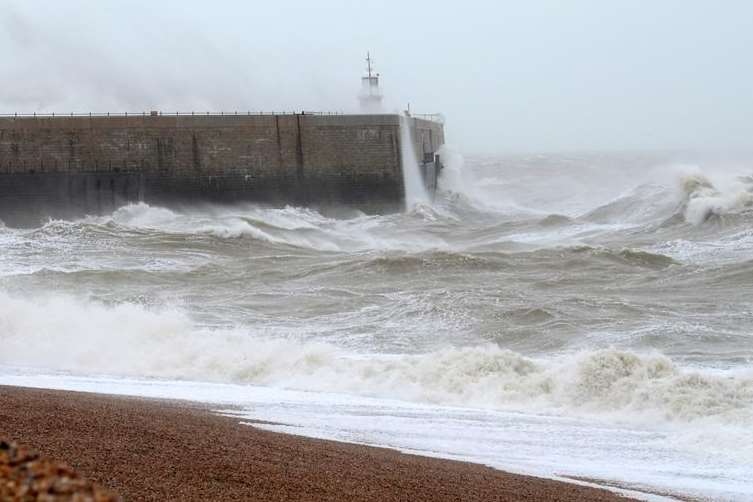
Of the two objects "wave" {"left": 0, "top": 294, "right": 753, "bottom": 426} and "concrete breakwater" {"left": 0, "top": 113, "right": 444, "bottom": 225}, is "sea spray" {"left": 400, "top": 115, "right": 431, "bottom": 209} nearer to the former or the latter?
"concrete breakwater" {"left": 0, "top": 113, "right": 444, "bottom": 225}

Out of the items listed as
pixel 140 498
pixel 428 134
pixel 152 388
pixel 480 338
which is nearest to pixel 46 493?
pixel 140 498

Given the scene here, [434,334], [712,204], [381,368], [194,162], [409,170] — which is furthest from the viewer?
[409,170]

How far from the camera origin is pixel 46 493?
1378 millimetres

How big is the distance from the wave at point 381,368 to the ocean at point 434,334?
0.08 feet

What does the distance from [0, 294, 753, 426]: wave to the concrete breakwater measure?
14.2 metres

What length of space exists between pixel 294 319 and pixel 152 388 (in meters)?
4.46

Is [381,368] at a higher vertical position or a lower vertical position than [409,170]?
lower

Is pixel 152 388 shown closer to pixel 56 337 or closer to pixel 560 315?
pixel 56 337

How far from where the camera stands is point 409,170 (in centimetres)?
3152

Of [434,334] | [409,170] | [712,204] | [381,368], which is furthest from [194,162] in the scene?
[381,368]

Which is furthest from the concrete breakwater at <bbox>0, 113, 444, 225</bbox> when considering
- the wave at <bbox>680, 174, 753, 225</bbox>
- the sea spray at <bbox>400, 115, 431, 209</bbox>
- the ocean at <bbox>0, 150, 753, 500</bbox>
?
the wave at <bbox>680, 174, 753, 225</bbox>

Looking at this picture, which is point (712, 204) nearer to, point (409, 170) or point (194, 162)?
point (409, 170)

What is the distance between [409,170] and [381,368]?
22.2 meters

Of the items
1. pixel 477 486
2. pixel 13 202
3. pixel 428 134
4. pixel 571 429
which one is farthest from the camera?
pixel 428 134
